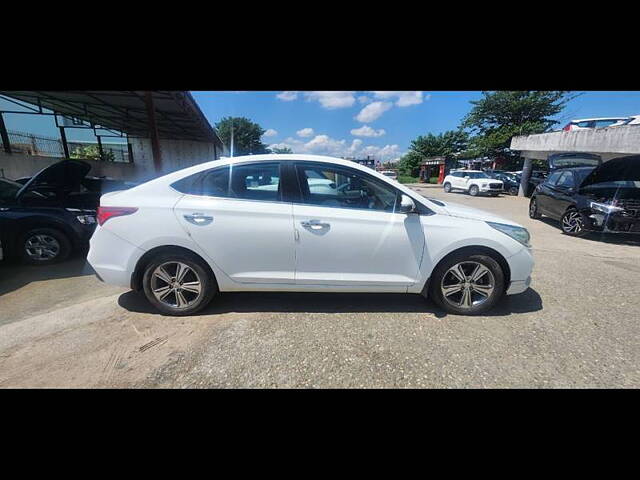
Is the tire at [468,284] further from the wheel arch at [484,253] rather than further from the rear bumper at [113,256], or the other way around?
the rear bumper at [113,256]

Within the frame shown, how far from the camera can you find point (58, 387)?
1.78m

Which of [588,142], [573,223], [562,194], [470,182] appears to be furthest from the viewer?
[470,182]

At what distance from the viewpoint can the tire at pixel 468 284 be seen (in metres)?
2.53

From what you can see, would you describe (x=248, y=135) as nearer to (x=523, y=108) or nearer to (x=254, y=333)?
(x=523, y=108)

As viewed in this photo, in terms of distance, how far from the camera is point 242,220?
2.37 m

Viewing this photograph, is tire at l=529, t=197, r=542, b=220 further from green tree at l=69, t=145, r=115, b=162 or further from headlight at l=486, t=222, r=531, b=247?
green tree at l=69, t=145, r=115, b=162

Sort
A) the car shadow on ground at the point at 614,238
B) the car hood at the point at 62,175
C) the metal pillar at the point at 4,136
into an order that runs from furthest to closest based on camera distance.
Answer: the metal pillar at the point at 4,136 < the car shadow on ground at the point at 614,238 < the car hood at the point at 62,175

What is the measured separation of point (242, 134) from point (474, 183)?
37.6m

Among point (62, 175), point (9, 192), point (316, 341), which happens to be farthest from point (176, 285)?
point (9, 192)

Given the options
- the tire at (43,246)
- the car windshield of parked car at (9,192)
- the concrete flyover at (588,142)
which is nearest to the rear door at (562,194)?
the concrete flyover at (588,142)

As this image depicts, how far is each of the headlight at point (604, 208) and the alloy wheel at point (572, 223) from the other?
39 cm

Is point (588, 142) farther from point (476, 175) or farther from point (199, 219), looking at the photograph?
point (199, 219)
